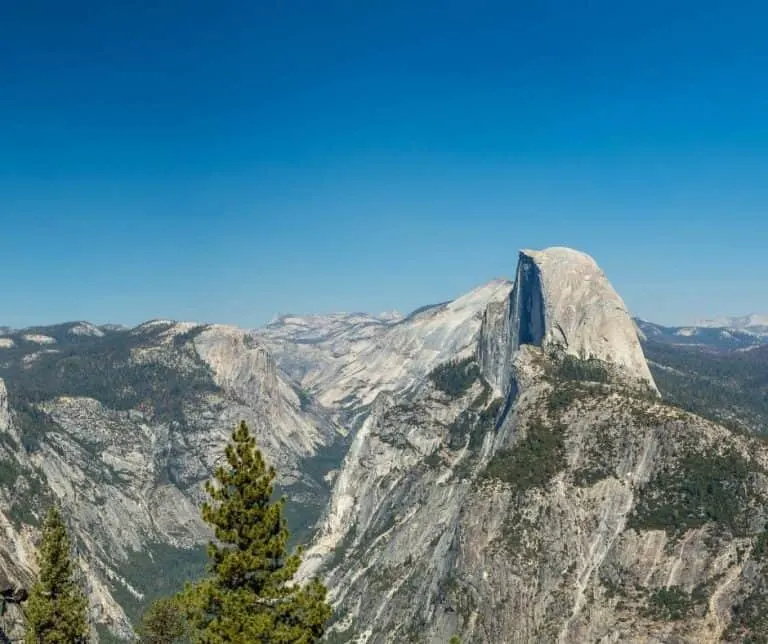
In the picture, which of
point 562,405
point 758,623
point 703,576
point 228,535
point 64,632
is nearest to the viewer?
point 228,535

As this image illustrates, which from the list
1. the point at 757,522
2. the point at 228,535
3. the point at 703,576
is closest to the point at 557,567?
the point at 703,576

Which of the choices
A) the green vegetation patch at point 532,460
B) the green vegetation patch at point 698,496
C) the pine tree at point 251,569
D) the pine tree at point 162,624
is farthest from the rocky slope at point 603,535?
the pine tree at point 251,569

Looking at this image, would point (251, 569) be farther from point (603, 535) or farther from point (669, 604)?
point (603, 535)

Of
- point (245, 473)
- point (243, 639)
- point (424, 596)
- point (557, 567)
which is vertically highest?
point (245, 473)

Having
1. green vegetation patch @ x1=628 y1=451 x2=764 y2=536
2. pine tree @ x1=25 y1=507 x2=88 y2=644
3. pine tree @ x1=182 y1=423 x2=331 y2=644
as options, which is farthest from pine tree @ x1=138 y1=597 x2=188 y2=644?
green vegetation patch @ x1=628 y1=451 x2=764 y2=536

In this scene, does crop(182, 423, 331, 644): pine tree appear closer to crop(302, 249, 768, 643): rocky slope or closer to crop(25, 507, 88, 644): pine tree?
crop(25, 507, 88, 644): pine tree

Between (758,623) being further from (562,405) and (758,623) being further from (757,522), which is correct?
(562,405)

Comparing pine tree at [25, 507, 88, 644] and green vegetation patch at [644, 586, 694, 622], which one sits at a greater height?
pine tree at [25, 507, 88, 644]
